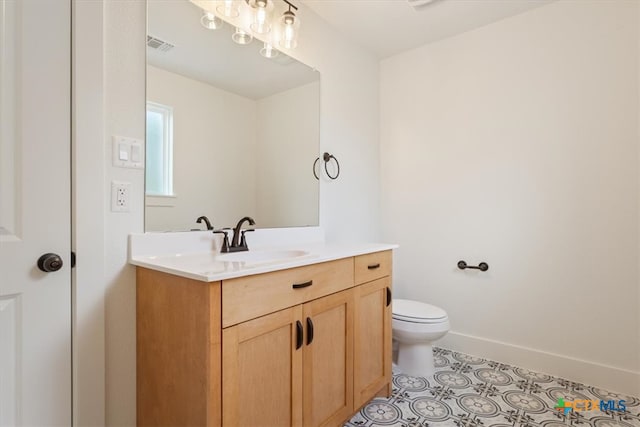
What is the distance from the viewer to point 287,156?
1.96m

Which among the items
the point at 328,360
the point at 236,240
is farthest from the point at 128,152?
the point at 328,360

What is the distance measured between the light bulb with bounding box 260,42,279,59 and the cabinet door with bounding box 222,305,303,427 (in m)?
1.40

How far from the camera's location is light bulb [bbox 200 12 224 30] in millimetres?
1528

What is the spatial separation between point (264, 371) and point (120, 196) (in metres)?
0.83

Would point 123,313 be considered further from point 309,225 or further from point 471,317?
point 471,317

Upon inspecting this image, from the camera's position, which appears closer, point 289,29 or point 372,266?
point 372,266

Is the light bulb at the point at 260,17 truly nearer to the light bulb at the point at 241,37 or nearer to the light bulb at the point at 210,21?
the light bulb at the point at 241,37

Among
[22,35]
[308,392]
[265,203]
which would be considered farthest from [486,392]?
[22,35]

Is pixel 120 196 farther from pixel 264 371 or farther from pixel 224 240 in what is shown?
pixel 264 371

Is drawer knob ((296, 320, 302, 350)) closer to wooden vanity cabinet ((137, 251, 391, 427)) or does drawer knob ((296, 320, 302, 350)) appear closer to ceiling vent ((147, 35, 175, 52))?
wooden vanity cabinet ((137, 251, 391, 427))

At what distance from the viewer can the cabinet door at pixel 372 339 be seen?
1534mm

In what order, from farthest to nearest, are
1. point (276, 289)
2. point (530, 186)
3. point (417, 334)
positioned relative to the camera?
point (530, 186), point (417, 334), point (276, 289)

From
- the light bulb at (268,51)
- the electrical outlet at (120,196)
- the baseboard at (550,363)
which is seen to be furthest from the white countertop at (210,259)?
the baseboard at (550,363)

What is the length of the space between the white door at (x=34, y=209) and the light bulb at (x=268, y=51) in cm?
91
